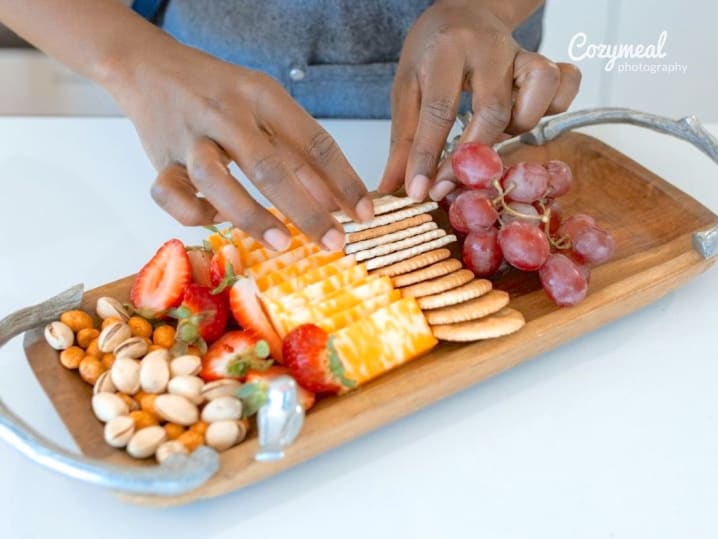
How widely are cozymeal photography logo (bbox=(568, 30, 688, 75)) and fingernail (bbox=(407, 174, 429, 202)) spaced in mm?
1663

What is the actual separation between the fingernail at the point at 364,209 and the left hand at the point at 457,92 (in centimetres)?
9

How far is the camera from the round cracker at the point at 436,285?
1026mm

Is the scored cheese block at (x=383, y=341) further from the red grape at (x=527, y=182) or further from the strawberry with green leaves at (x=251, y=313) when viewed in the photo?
the red grape at (x=527, y=182)

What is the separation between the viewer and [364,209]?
1.07 meters

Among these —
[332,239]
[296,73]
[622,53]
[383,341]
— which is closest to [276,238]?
[332,239]

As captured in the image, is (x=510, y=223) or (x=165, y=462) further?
(x=510, y=223)

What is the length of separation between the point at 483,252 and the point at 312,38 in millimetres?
602

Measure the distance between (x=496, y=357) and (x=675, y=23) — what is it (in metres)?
1.95

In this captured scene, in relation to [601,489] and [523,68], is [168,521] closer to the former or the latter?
[601,489]

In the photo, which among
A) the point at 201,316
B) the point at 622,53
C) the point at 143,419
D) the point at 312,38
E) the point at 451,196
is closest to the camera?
the point at 143,419

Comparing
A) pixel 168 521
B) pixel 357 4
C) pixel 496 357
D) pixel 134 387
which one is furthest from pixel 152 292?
pixel 357 4

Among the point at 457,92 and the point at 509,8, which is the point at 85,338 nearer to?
the point at 457,92

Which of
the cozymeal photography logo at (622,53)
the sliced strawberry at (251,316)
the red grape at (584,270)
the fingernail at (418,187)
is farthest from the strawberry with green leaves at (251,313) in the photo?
the cozymeal photography logo at (622,53)

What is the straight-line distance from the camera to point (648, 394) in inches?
39.4
